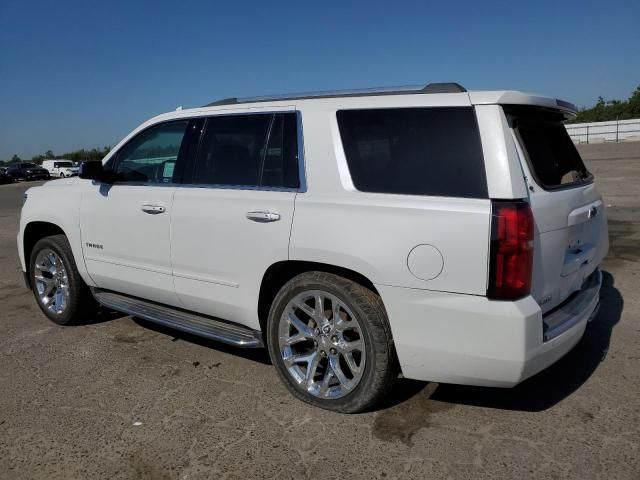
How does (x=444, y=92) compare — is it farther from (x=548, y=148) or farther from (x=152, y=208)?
(x=152, y=208)

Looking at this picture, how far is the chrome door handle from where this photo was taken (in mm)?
3381

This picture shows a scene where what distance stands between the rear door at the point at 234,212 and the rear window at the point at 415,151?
44 cm

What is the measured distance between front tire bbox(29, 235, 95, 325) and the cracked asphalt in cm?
51

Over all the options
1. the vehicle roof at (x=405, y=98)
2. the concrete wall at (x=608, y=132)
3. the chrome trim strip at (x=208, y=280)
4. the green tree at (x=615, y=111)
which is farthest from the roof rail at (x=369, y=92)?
the green tree at (x=615, y=111)

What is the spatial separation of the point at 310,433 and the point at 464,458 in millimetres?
837

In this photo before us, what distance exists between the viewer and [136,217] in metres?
4.20

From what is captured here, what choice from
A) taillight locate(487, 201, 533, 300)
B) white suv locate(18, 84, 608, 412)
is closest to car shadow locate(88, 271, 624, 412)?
white suv locate(18, 84, 608, 412)

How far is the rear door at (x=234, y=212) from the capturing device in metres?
3.45

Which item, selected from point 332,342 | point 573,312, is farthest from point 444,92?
point 332,342

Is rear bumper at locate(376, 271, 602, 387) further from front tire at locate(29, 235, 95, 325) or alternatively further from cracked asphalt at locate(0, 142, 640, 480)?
front tire at locate(29, 235, 95, 325)

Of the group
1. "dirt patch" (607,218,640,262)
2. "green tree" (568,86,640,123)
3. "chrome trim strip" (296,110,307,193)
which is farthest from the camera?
"green tree" (568,86,640,123)

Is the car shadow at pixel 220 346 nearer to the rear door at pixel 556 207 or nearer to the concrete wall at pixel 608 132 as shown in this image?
the rear door at pixel 556 207

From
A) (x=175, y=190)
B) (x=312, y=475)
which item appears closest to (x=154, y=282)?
(x=175, y=190)

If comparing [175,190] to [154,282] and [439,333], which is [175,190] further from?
[439,333]
